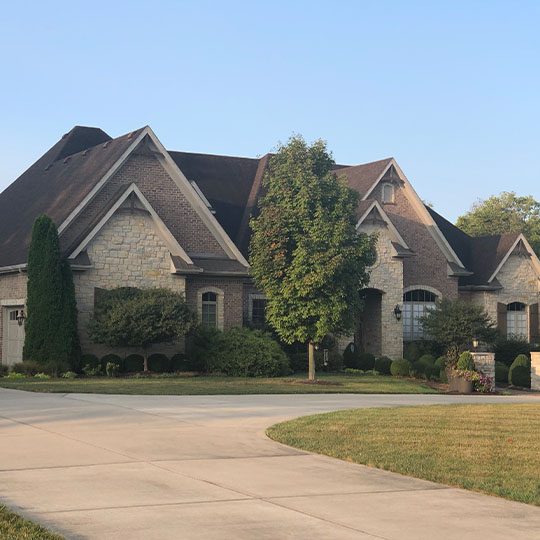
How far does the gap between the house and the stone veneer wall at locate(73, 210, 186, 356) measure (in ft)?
0.12

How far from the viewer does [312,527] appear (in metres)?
7.29

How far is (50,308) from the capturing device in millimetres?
28453

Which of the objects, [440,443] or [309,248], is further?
[309,248]

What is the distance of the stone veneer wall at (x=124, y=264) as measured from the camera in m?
30.0

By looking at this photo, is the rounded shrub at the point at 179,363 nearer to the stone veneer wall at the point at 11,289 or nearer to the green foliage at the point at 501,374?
the stone veneer wall at the point at 11,289

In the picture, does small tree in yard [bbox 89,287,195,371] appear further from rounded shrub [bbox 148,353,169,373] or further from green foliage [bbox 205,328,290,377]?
green foliage [bbox 205,328,290,377]

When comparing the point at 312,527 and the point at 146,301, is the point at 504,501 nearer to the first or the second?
the point at 312,527

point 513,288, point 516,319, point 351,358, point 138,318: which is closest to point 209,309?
point 138,318

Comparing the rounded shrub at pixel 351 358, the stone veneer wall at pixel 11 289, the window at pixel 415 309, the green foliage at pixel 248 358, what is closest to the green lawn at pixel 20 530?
the green foliage at pixel 248 358

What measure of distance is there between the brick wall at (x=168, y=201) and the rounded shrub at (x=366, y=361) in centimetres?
713

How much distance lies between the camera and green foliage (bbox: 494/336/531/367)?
3741 cm

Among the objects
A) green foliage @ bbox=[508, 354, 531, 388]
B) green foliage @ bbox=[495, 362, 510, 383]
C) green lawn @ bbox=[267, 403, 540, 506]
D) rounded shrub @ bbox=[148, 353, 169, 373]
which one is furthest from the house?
green lawn @ bbox=[267, 403, 540, 506]

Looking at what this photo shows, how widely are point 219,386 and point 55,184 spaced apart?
1481 centimetres

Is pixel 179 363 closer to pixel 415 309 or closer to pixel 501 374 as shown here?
pixel 501 374
